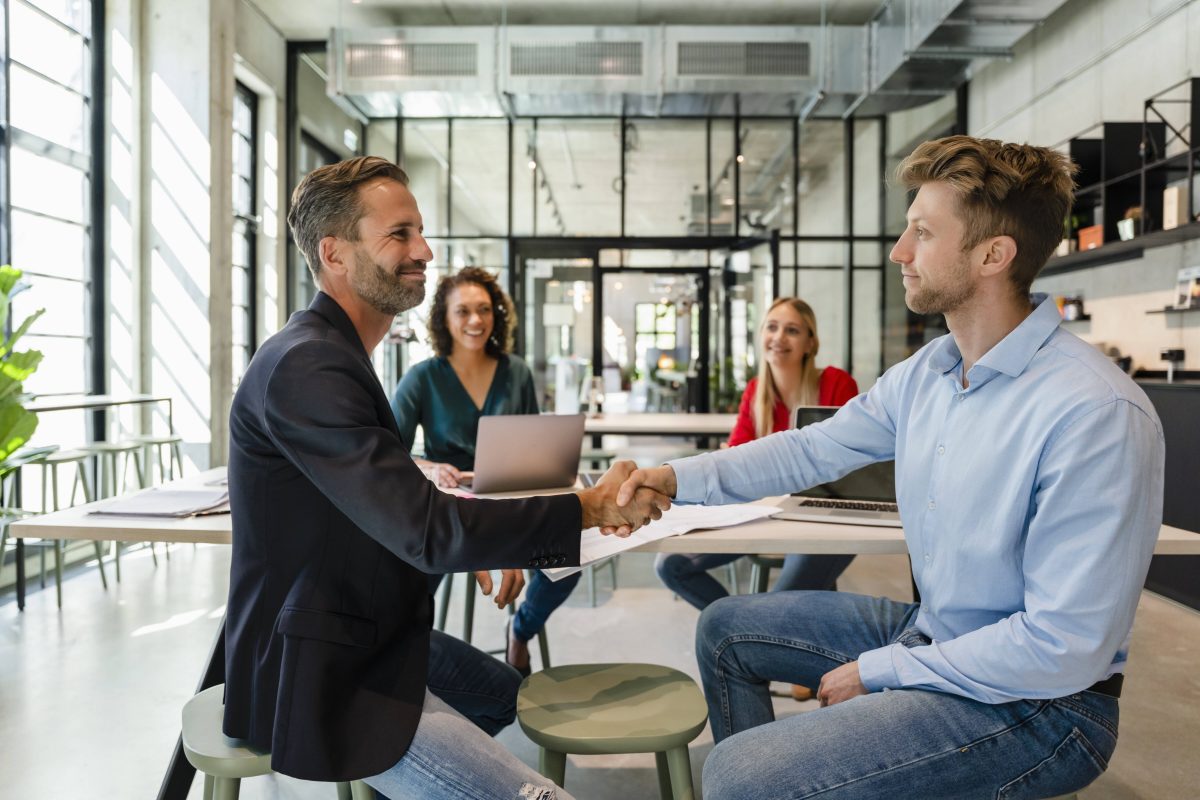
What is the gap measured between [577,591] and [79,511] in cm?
266

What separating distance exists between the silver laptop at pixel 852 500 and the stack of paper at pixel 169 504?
1.31m

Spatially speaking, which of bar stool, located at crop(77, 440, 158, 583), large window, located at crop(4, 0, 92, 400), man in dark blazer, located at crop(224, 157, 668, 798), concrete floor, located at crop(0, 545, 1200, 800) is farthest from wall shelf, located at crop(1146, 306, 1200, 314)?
large window, located at crop(4, 0, 92, 400)

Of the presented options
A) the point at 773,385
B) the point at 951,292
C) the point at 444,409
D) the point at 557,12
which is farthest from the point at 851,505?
the point at 557,12

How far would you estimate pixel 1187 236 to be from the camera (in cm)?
444

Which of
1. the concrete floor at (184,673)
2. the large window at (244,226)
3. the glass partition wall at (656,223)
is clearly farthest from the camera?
the glass partition wall at (656,223)

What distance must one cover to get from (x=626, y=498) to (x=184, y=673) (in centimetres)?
239

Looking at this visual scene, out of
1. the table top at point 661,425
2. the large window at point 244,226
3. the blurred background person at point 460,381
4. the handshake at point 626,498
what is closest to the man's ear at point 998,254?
the handshake at point 626,498

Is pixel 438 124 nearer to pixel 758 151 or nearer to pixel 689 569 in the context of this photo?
pixel 758 151

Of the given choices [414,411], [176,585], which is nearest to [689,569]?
[414,411]

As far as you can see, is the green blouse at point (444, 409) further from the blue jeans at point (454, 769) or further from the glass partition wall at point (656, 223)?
the glass partition wall at point (656, 223)

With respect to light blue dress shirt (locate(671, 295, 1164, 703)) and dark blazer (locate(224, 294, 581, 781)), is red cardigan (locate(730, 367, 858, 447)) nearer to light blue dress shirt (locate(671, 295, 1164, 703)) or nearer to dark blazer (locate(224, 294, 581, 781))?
light blue dress shirt (locate(671, 295, 1164, 703))

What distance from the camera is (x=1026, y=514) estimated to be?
1.21 metres

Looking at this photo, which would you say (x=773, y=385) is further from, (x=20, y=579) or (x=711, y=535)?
(x=20, y=579)

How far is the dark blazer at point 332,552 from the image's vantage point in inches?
45.1
